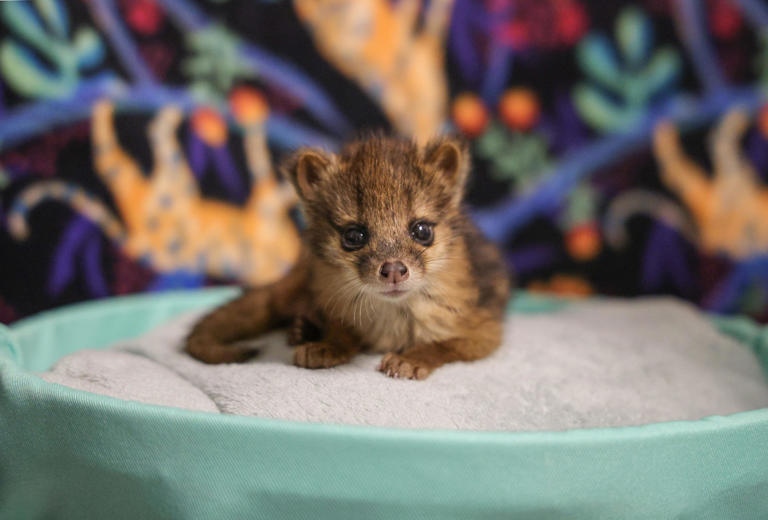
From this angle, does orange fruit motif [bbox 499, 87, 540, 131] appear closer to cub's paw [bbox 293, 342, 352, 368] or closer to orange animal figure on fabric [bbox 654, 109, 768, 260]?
orange animal figure on fabric [bbox 654, 109, 768, 260]

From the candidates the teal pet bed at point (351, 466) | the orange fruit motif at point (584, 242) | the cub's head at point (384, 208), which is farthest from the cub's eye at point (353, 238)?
the orange fruit motif at point (584, 242)

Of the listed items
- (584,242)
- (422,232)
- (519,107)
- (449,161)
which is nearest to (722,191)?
(584,242)

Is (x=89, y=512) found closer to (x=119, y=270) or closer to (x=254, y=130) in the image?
(x=119, y=270)

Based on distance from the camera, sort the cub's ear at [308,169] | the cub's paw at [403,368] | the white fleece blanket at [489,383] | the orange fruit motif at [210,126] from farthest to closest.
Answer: the orange fruit motif at [210,126] < the cub's ear at [308,169] < the cub's paw at [403,368] < the white fleece blanket at [489,383]

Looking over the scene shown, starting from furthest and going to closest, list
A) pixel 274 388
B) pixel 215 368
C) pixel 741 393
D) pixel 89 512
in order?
pixel 741 393 < pixel 215 368 < pixel 274 388 < pixel 89 512

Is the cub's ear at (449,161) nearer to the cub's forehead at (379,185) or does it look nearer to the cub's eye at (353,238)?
the cub's forehead at (379,185)

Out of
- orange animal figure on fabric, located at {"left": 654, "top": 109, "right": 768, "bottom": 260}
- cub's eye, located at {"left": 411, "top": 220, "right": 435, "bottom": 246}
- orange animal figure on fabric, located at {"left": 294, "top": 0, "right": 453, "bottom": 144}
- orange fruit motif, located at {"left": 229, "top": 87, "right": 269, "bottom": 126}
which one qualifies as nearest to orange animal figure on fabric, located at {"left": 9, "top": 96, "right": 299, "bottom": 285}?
→ orange fruit motif, located at {"left": 229, "top": 87, "right": 269, "bottom": 126}

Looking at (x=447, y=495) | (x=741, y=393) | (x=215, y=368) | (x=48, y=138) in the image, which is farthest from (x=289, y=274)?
(x=741, y=393)
